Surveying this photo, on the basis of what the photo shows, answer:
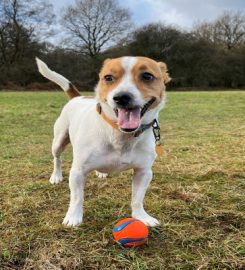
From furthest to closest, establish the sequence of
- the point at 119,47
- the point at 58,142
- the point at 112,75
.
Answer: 1. the point at 119,47
2. the point at 58,142
3. the point at 112,75

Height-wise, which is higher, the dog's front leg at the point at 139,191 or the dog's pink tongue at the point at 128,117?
the dog's pink tongue at the point at 128,117

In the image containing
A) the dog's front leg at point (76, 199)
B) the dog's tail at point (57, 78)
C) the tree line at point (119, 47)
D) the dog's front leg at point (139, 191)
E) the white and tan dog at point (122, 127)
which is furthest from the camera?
the tree line at point (119, 47)

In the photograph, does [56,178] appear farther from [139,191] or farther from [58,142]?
[139,191]

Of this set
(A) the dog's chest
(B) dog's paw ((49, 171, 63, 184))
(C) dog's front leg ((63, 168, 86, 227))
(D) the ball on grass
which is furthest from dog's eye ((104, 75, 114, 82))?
(B) dog's paw ((49, 171, 63, 184))

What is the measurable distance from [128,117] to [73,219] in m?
1.01

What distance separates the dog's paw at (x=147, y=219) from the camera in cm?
322

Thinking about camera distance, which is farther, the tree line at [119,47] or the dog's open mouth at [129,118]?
the tree line at [119,47]

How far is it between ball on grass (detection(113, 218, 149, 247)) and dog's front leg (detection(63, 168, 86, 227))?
44 cm

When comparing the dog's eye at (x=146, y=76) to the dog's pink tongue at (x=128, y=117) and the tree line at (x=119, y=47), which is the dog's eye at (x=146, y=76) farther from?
the tree line at (x=119, y=47)

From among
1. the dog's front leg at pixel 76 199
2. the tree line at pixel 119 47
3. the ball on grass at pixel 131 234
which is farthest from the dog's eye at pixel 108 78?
the tree line at pixel 119 47

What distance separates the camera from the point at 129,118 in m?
2.88

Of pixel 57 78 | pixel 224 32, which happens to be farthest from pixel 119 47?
pixel 57 78

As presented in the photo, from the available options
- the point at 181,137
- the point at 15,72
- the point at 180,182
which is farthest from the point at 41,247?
the point at 15,72

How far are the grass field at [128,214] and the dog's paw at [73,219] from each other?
0.06 m
